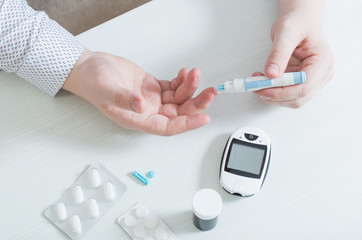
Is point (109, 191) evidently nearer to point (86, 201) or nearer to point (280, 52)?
point (86, 201)

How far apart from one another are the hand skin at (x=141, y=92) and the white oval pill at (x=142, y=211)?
14 centimetres

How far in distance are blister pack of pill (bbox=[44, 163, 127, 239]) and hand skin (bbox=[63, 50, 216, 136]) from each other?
11 centimetres

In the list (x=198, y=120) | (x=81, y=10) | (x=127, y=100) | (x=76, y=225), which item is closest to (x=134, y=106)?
(x=127, y=100)

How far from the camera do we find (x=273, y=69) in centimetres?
57

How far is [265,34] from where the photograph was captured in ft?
2.29

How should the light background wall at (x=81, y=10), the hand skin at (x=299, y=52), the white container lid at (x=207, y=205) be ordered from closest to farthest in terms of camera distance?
the white container lid at (x=207, y=205) → the hand skin at (x=299, y=52) → the light background wall at (x=81, y=10)

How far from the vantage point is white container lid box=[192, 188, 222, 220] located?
1.61ft

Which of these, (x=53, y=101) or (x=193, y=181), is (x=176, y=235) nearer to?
(x=193, y=181)

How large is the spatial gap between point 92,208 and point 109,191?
0.13 ft

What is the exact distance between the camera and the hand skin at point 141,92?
60 centimetres

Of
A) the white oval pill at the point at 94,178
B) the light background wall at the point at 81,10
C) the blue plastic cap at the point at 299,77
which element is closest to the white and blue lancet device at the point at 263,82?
the blue plastic cap at the point at 299,77

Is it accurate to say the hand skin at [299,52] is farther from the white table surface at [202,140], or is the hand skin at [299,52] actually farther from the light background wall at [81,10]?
the light background wall at [81,10]

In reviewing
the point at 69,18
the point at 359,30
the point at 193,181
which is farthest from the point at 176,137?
the point at 69,18

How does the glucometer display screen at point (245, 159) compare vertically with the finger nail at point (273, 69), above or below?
below
